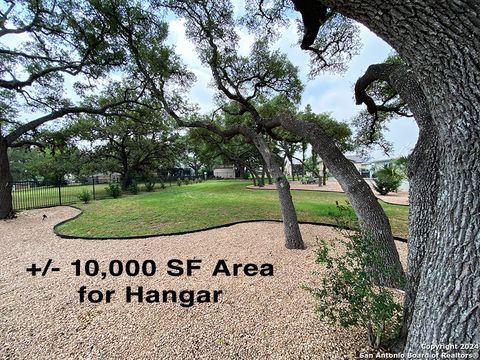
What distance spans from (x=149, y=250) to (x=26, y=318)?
1744 millimetres

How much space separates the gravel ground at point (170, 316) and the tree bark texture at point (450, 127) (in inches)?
35.0

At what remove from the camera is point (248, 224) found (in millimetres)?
5457

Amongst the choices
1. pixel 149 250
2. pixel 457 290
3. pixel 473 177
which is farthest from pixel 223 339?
pixel 149 250

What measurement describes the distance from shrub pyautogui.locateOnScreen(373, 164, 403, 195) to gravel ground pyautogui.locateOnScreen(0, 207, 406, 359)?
427 inches

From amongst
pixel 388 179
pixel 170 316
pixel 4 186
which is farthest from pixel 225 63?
pixel 388 179

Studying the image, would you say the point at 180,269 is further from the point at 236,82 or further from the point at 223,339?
the point at 236,82

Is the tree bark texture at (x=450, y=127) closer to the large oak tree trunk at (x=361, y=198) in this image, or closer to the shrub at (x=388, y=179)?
the large oak tree trunk at (x=361, y=198)

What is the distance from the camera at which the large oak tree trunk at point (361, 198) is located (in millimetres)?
2257

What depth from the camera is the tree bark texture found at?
923 millimetres

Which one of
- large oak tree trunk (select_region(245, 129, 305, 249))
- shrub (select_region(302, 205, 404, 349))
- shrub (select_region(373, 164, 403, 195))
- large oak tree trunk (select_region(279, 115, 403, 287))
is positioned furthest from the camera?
shrub (select_region(373, 164, 403, 195))

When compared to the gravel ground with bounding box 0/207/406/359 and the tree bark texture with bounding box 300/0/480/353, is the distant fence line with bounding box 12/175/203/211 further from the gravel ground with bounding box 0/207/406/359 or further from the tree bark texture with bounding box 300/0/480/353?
the tree bark texture with bounding box 300/0/480/353

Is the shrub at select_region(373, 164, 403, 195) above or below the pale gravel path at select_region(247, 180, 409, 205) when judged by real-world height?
above

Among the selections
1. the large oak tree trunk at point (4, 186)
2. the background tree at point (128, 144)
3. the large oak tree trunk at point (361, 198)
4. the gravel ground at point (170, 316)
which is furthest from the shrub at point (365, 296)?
the background tree at point (128, 144)

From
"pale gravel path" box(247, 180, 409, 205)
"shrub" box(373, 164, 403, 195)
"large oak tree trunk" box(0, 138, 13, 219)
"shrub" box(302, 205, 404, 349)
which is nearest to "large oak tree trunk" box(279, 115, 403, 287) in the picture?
"shrub" box(302, 205, 404, 349)
